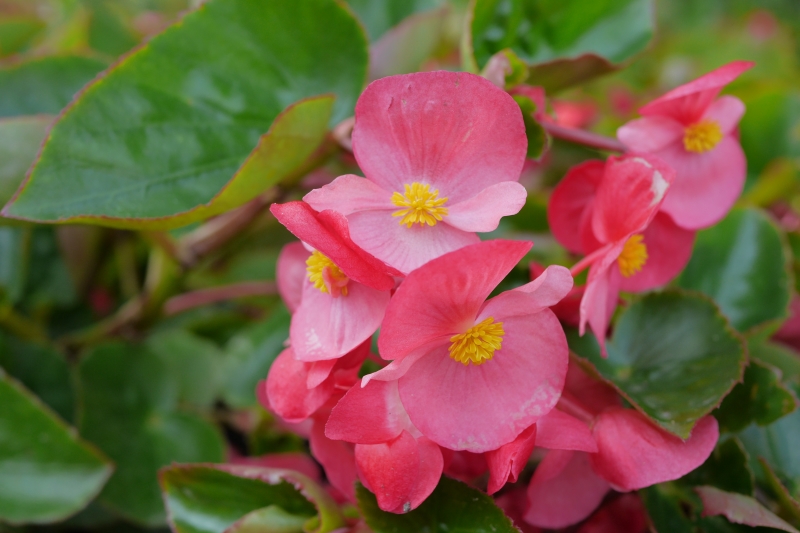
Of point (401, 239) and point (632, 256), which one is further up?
point (401, 239)

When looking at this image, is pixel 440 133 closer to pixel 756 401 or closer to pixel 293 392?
pixel 293 392

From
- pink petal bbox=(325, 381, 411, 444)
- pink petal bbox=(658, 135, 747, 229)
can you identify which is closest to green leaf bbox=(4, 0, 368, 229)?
pink petal bbox=(325, 381, 411, 444)

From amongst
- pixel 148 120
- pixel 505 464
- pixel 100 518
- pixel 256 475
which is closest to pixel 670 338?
pixel 505 464

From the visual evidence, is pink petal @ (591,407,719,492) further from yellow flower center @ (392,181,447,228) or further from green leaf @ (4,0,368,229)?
green leaf @ (4,0,368,229)

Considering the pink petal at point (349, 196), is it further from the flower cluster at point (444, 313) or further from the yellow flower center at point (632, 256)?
the yellow flower center at point (632, 256)

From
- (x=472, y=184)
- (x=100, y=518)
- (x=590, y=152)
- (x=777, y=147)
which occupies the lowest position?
(x=777, y=147)

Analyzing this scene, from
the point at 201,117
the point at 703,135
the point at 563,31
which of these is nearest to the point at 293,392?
the point at 201,117

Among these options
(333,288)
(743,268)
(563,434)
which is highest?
(333,288)

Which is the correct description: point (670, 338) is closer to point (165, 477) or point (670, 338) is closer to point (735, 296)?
point (735, 296)
